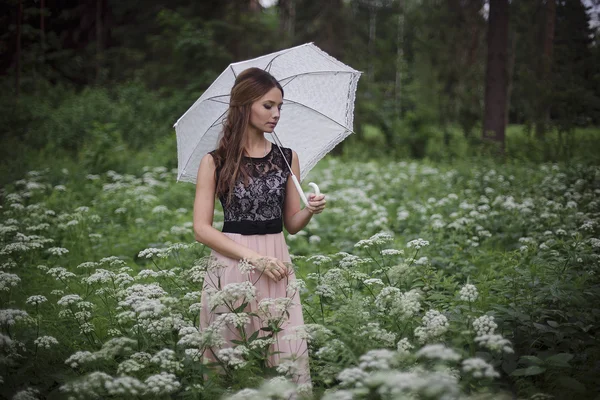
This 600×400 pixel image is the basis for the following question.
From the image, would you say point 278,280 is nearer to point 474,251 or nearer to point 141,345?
point 141,345

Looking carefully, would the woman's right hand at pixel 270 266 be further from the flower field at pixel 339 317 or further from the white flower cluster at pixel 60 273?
the white flower cluster at pixel 60 273

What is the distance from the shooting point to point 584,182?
8.29 metres

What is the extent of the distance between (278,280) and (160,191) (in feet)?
24.8

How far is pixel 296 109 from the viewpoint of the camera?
3980 millimetres

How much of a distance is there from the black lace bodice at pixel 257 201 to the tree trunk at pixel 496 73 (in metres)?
12.7

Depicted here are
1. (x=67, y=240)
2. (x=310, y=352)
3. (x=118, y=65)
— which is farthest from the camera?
(x=118, y=65)

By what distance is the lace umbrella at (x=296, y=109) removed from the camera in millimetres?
3670

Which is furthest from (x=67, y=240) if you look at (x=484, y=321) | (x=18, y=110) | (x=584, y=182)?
(x=18, y=110)

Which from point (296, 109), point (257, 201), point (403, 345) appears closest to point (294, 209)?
point (257, 201)

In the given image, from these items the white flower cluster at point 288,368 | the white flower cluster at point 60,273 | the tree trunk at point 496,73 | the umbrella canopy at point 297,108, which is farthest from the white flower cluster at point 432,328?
the tree trunk at point 496,73

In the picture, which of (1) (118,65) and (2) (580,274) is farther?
(1) (118,65)

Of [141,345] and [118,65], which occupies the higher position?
[118,65]

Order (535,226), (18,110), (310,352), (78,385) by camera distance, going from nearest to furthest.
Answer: (78,385) < (310,352) < (535,226) < (18,110)

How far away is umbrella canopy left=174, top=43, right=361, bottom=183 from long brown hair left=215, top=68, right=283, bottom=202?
24 cm
